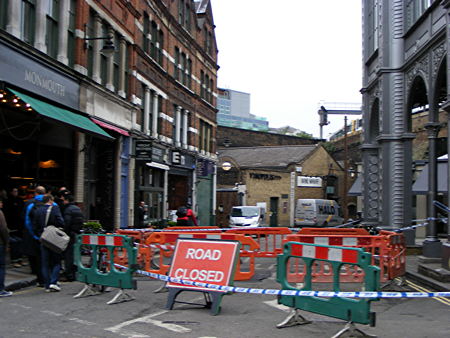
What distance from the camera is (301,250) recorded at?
7402 millimetres

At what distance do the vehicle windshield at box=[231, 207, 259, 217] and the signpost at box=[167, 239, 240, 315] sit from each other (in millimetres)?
22303

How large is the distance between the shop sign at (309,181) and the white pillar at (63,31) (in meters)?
32.2

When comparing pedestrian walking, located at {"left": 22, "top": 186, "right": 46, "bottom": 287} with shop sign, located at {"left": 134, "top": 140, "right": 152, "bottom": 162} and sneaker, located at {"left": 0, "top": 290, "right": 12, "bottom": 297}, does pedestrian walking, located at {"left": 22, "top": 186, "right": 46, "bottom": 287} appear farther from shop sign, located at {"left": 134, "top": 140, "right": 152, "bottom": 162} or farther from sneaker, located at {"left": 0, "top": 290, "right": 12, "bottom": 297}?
shop sign, located at {"left": 134, "top": 140, "right": 152, "bottom": 162}

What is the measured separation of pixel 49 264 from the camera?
375 inches

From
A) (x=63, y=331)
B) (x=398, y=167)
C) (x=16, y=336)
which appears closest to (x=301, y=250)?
(x=63, y=331)


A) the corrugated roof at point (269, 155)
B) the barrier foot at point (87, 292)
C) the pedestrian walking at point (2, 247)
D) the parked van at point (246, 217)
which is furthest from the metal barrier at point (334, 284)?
the corrugated roof at point (269, 155)

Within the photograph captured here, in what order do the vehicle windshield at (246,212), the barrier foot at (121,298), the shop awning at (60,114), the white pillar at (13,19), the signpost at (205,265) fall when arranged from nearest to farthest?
the signpost at (205,265) → the barrier foot at (121,298) → the shop awning at (60,114) → the white pillar at (13,19) → the vehicle windshield at (246,212)

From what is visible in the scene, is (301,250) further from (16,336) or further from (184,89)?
(184,89)

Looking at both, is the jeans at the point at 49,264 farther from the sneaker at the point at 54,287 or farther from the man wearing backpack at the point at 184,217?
the man wearing backpack at the point at 184,217

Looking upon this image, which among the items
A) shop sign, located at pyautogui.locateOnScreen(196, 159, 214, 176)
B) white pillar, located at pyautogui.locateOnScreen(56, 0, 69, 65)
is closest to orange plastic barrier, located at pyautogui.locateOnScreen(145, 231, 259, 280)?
white pillar, located at pyautogui.locateOnScreen(56, 0, 69, 65)

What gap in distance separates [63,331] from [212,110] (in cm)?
→ 3031

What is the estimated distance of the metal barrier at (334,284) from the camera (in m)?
6.31

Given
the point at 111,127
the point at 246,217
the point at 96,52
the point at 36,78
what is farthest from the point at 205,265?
the point at 246,217

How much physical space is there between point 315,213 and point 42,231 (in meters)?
27.6
